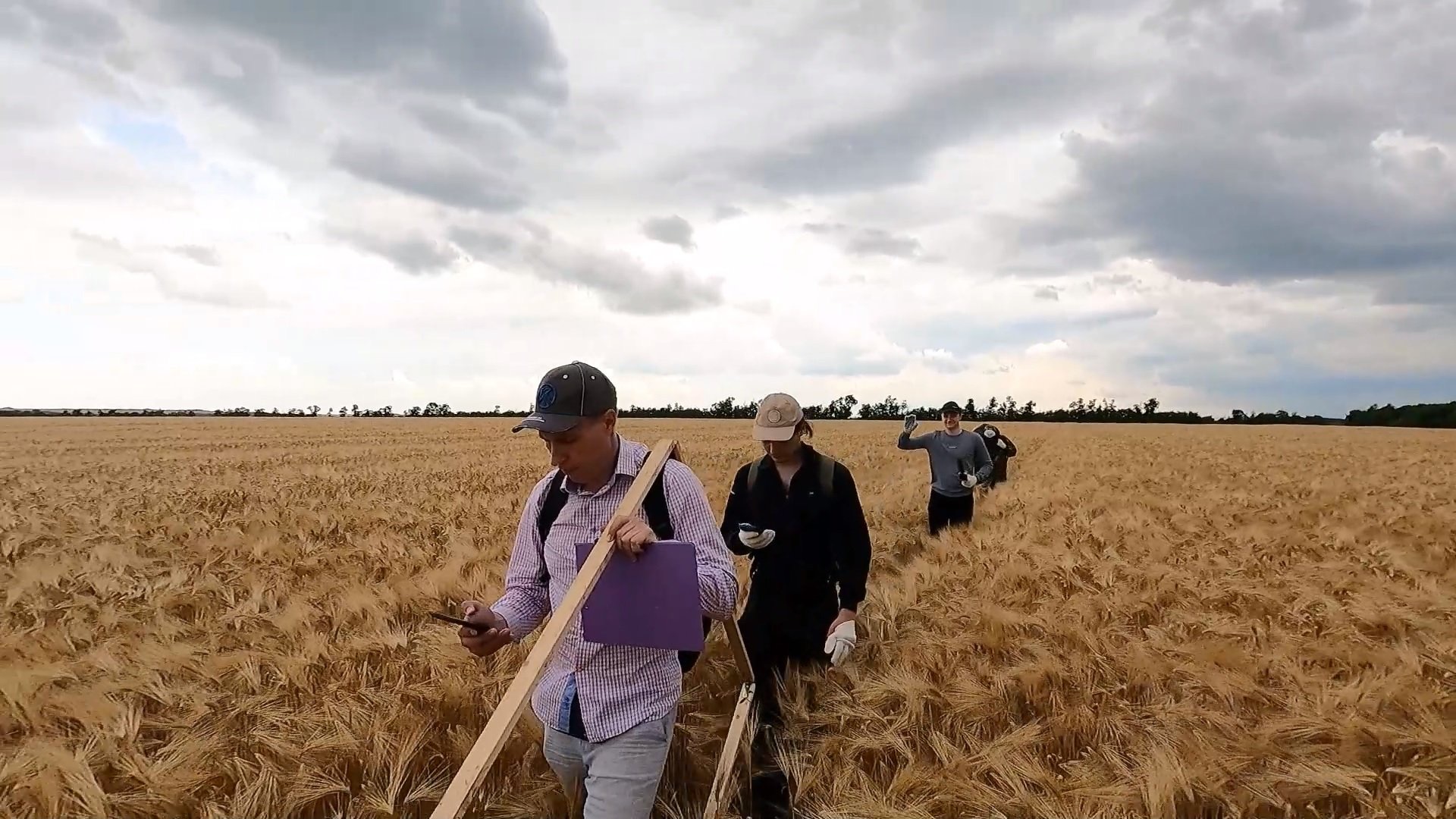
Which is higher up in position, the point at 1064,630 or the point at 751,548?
the point at 751,548

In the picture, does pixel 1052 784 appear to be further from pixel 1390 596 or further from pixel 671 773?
pixel 1390 596

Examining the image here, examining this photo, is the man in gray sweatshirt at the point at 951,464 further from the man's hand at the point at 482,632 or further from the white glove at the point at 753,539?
the man's hand at the point at 482,632

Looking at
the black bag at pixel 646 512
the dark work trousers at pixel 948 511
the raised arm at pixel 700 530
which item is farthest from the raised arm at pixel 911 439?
the raised arm at pixel 700 530

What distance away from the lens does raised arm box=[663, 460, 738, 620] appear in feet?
7.41

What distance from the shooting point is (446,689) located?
3121 millimetres

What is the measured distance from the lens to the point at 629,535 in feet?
6.38

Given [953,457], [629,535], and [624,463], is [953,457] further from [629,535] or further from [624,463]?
[629,535]

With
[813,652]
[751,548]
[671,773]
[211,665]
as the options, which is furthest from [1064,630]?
[211,665]

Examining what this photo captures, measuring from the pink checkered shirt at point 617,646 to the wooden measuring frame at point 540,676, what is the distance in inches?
5.6

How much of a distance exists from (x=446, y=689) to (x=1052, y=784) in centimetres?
230

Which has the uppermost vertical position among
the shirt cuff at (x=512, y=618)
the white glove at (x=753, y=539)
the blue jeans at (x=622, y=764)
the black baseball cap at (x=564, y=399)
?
the black baseball cap at (x=564, y=399)

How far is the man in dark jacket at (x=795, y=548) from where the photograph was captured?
3.80m

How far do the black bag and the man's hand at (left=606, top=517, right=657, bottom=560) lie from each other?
1.21 ft

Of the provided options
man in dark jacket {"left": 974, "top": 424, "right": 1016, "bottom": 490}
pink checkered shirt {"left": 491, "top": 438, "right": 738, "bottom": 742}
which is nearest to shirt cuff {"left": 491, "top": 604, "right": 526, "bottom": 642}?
pink checkered shirt {"left": 491, "top": 438, "right": 738, "bottom": 742}
